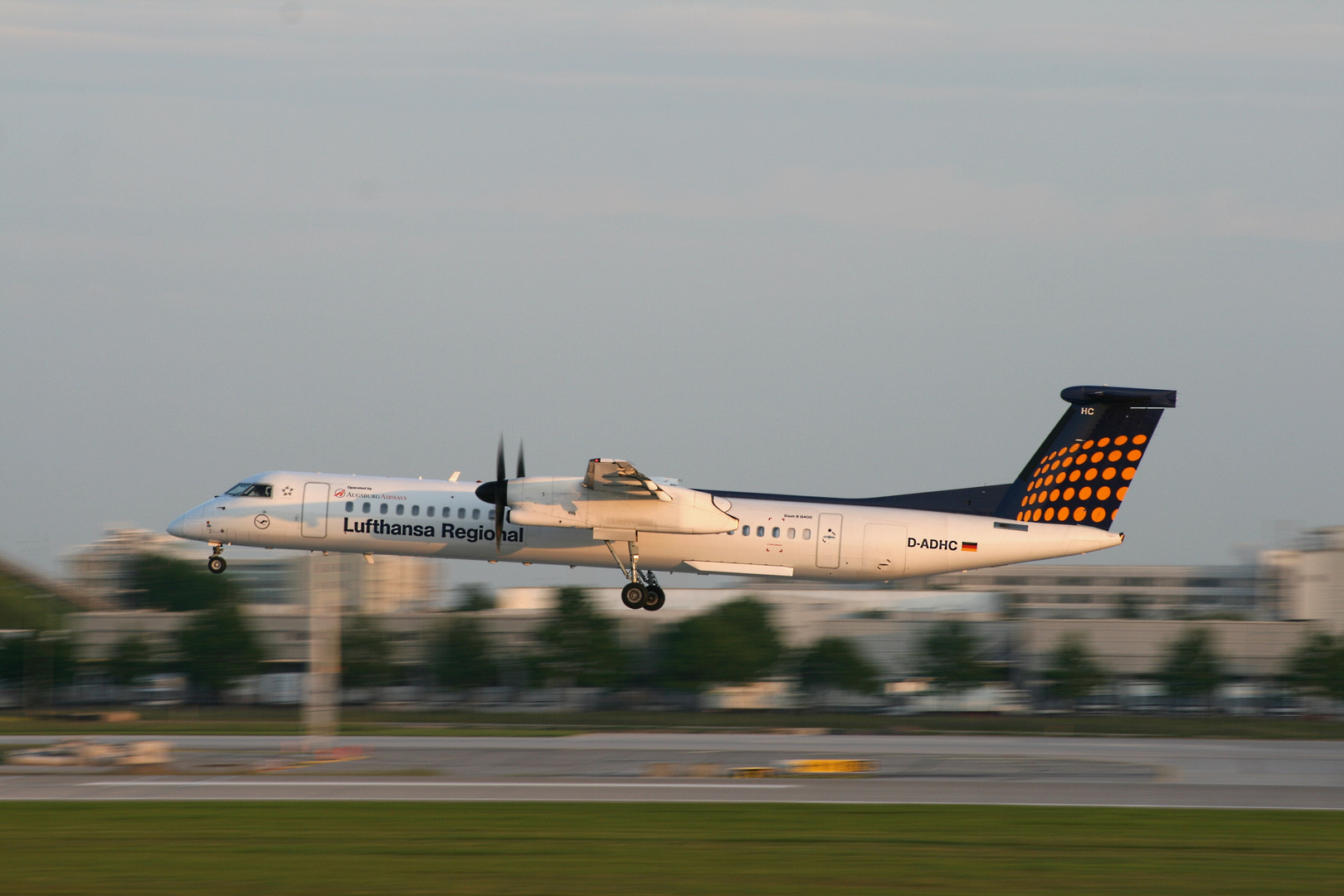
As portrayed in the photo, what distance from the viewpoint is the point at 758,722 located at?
53625 millimetres

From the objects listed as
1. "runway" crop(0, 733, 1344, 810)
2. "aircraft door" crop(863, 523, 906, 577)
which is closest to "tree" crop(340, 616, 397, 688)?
"runway" crop(0, 733, 1344, 810)

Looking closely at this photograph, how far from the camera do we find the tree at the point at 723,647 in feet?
217

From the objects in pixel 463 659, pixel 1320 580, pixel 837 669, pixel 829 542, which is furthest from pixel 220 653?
pixel 1320 580

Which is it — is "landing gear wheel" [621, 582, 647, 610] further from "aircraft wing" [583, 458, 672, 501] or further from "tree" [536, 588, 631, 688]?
"tree" [536, 588, 631, 688]

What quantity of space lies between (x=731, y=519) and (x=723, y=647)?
36.8 meters

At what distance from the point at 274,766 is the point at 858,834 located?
49.9 feet

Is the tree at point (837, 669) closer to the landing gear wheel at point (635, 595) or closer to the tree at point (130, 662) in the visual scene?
the tree at point (130, 662)

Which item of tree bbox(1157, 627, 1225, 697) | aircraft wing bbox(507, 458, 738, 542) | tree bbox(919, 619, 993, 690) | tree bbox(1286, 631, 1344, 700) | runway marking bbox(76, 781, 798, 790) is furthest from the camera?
tree bbox(919, 619, 993, 690)

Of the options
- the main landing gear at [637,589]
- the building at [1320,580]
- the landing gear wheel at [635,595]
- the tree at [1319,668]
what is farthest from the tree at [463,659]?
the building at [1320,580]

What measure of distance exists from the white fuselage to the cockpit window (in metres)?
1.76

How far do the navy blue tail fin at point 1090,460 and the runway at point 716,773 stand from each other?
6.07 meters

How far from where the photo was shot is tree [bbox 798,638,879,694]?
6712 centimetres

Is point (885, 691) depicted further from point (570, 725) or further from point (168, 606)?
point (168, 606)

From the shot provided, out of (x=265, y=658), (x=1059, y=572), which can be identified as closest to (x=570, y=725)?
(x=265, y=658)
